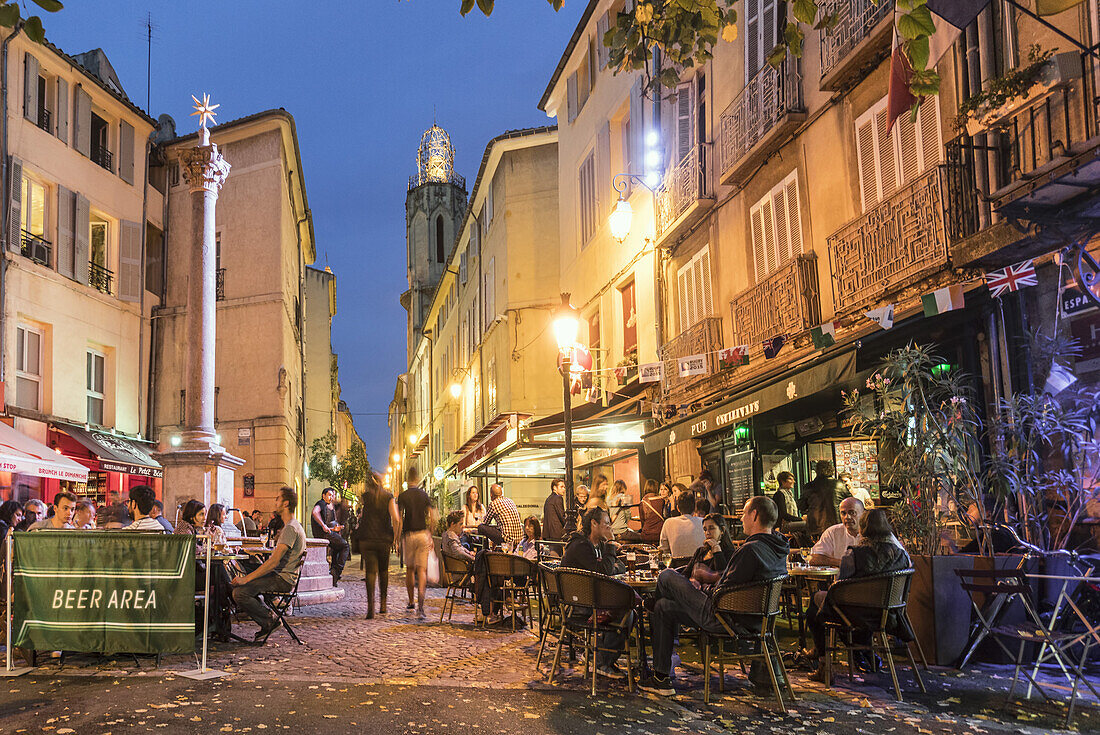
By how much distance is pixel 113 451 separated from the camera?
20.6 metres

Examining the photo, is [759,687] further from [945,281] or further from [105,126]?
[105,126]

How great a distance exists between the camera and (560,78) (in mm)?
23844

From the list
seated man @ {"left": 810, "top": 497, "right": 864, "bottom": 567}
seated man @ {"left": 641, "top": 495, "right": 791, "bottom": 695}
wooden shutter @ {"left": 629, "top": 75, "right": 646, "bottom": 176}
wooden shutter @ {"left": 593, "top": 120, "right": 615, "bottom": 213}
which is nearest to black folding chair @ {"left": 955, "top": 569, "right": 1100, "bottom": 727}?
seated man @ {"left": 810, "top": 497, "right": 864, "bottom": 567}

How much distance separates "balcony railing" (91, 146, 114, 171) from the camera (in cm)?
2236

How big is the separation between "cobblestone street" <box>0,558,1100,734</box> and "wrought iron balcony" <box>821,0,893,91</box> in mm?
6558

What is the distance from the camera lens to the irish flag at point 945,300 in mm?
8273

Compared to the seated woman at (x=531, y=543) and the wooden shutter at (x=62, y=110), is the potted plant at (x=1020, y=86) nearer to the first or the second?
the seated woman at (x=531, y=543)

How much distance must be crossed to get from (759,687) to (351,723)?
2.88m

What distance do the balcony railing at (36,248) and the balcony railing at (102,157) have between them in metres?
3.19

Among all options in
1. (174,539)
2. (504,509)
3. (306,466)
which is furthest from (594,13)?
(306,466)

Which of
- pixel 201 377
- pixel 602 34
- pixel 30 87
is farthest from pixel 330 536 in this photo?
pixel 602 34

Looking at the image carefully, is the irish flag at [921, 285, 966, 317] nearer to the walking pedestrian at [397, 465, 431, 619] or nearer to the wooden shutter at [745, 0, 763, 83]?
the wooden shutter at [745, 0, 763, 83]

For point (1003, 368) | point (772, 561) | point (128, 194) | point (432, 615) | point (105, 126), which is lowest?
point (432, 615)

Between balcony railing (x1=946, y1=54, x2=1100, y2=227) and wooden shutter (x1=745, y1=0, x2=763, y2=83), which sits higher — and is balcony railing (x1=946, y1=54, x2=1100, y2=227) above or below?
below
